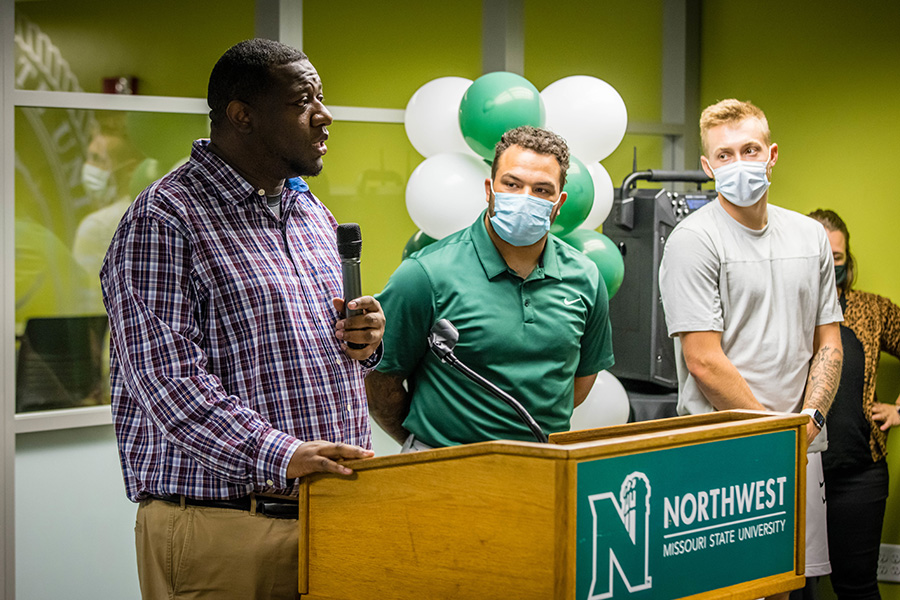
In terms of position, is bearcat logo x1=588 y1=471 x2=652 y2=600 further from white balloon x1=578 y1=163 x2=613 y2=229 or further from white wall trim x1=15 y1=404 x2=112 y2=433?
white wall trim x1=15 y1=404 x2=112 y2=433

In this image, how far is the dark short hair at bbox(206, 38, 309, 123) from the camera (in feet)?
5.31

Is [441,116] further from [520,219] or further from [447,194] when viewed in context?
[520,219]

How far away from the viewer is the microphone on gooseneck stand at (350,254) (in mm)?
1477

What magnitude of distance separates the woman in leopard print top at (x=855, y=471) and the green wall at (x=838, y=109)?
43cm

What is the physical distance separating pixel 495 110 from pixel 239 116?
1253mm

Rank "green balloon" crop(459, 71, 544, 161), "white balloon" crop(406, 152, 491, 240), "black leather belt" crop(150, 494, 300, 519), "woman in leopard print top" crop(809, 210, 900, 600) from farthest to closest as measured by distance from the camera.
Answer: "woman in leopard print top" crop(809, 210, 900, 600)
"white balloon" crop(406, 152, 491, 240)
"green balloon" crop(459, 71, 544, 161)
"black leather belt" crop(150, 494, 300, 519)

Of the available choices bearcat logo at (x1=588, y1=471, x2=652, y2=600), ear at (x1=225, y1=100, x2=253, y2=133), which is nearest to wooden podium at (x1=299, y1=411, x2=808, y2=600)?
bearcat logo at (x1=588, y1=471, x2=652, y2=600)

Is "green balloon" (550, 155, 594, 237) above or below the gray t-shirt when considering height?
above

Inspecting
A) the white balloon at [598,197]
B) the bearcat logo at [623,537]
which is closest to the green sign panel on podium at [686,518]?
the bearcat logo at [623,537]

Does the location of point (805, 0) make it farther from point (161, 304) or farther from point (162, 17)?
point (161, 304)

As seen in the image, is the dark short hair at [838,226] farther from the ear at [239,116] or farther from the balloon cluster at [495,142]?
the ear at [239,116]

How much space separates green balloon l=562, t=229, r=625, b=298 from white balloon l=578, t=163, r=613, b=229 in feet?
0.24

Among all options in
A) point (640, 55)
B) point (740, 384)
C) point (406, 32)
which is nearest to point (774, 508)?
point (740, 384)

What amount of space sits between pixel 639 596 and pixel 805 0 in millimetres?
3617
